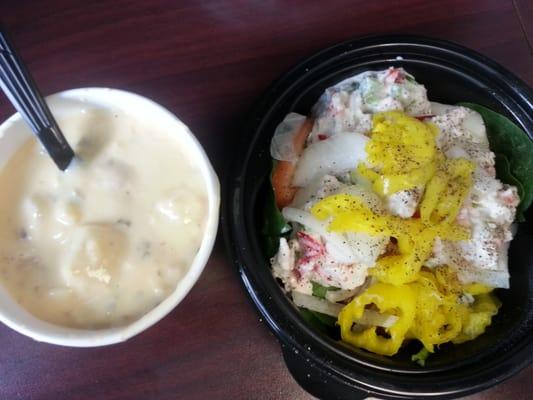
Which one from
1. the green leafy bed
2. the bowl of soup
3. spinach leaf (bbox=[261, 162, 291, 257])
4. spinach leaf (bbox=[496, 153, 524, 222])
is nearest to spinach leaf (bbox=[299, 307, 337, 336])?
the green leafy bed

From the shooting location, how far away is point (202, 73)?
3.83 feet

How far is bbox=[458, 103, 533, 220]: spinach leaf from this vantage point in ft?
3.64

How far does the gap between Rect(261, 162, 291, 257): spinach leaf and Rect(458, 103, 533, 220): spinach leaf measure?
0.44 meters

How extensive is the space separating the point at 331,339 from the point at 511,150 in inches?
20.6

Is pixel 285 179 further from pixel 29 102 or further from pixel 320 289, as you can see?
pixel 29 102

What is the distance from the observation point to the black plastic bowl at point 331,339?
0.93 meters

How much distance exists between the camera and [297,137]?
1096mm

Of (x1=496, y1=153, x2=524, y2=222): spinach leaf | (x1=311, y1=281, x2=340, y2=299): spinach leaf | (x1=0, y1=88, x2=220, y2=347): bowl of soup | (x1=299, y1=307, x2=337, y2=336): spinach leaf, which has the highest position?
(x1=0, y1=88, x2=220, y2=347): bowl of soup

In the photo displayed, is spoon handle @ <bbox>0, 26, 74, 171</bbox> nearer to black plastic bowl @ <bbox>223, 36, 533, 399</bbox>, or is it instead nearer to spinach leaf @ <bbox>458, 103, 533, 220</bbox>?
black plastic bowl @ <bbox>223, 36, 533, 399</bbox>

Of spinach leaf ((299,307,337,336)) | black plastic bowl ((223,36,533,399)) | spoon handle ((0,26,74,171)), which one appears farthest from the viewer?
spinach leaf ((299,307,337,336))

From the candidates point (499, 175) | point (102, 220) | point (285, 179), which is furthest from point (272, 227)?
point (499, 175)

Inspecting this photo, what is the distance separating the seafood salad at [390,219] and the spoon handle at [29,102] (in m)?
0.38

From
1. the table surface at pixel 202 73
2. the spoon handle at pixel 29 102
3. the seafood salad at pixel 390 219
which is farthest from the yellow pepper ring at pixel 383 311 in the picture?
the spoon handle at pixel 29 102

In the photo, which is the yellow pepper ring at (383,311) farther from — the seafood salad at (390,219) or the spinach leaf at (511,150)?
the spinach leaf at (511,150)
